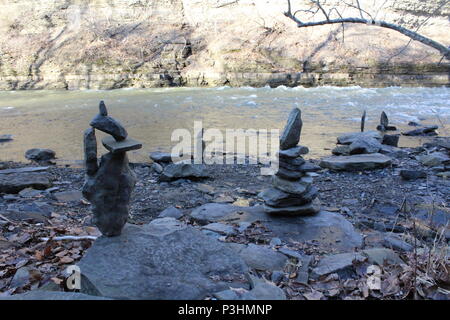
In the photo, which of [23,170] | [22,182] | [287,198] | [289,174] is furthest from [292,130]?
[23,170]

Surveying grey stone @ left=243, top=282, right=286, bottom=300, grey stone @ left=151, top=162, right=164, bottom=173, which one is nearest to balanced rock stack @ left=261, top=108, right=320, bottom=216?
grey stone @ left=243, top=282, right=286, bottom=300

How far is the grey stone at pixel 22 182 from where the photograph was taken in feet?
22.2

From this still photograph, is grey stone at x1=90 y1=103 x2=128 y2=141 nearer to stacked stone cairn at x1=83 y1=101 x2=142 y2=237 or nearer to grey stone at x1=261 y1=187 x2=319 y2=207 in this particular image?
stacked stone cairn at x1=83 y1=101 x2=142 y2=237

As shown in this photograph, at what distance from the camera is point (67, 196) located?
6496 millimetres

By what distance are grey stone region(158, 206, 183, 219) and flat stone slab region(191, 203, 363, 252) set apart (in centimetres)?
22

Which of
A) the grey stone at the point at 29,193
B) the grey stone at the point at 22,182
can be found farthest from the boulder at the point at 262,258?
the grey stone at the point at 22,182

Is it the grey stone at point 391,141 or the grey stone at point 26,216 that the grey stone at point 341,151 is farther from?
the grey stone at point 26,216

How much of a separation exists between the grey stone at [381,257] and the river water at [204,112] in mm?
4925

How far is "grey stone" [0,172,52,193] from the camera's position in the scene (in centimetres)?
677

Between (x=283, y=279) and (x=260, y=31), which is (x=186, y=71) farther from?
(x=283, y=279)

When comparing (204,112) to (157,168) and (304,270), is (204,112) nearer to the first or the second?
(157,168)

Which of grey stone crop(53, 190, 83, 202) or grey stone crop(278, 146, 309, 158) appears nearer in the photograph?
grey stone crop(278, 146, 309, 158)

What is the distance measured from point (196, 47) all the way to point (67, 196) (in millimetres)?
24562

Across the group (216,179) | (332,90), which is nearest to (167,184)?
(216,179)
